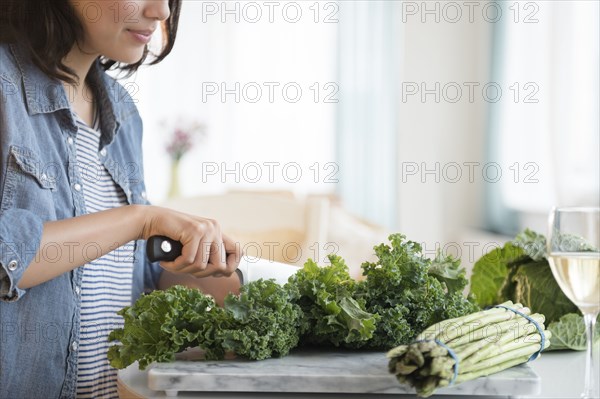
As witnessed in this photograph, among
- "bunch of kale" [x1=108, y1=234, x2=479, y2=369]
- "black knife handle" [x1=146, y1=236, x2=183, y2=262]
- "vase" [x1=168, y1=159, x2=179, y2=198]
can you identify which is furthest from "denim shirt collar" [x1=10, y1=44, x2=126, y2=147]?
"vase" [x1=168, y1=159, x2=179, y2=198]

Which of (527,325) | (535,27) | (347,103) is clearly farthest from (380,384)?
(347,103)

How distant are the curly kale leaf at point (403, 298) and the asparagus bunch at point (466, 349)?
7 centimetres

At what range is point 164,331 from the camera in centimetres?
97

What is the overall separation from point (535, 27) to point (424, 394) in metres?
3.51

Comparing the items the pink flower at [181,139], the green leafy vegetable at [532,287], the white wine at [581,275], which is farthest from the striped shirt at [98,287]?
the pink flower at [181,139]

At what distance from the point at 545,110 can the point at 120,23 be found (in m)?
3.04

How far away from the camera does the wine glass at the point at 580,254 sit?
93 cm

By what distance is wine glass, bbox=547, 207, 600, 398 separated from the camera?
36.4 inches

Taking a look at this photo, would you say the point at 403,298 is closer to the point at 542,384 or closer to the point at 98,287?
the point at 542,384

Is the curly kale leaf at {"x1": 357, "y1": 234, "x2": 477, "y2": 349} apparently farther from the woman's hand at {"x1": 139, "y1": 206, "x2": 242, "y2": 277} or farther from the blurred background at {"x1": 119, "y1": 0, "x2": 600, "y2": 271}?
the blurred background at {"x1": 119, "y1": 0, "x2": 600, "y2": 271}

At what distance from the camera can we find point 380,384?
0.90 metres

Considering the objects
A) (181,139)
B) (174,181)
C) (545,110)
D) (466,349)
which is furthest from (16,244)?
Answer: (181,139)

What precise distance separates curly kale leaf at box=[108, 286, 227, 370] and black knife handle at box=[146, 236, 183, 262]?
0.17 meters

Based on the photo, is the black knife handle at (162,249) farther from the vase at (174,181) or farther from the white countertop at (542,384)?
the vase at (174,181)
